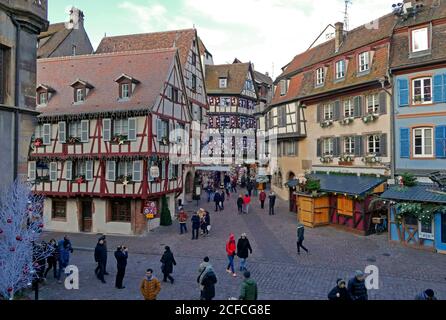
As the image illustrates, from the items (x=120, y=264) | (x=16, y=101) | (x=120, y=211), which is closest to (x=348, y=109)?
(x=120, y=211)

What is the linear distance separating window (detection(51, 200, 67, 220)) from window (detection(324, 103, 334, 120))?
1896cm

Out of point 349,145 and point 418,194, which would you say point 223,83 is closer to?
point 349,145

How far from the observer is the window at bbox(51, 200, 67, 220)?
77.6ft

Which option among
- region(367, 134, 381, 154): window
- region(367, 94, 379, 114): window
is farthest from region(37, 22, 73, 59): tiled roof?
region(367, 134, 381, 154): window

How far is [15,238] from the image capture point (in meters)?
10.3

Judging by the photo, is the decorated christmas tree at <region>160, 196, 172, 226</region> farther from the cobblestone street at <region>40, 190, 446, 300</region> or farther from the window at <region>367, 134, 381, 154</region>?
the window at <region>367, 134, 381, 154</region>

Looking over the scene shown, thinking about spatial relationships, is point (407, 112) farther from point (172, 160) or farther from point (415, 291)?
point (172, 160)

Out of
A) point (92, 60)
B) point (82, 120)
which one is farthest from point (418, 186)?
point (92, 60)

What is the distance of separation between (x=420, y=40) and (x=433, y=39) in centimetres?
63

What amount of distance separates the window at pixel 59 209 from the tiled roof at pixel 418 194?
19513 millimetres

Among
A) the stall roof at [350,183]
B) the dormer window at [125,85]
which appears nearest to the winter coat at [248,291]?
the stall roof at [350,183]

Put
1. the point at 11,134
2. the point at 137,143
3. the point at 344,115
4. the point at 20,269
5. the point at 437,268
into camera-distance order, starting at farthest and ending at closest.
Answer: the point at 344,115
the point at 137,143
the point at 437,268
the point at 11,134
the point at 20,269

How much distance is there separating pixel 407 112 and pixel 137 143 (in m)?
15.4
